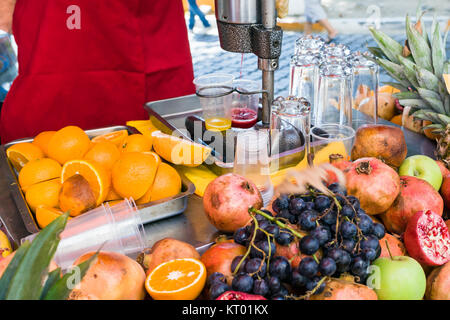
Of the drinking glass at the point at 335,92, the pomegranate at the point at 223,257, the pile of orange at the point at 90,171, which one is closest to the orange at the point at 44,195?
the pile of orange at the point at 90,171

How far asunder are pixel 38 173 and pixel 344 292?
98 cm

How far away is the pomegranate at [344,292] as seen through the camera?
28.1 inches

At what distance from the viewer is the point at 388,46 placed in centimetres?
164

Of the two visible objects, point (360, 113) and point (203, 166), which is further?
point (360, 113)

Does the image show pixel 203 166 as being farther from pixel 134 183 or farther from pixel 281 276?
pixel 281 276

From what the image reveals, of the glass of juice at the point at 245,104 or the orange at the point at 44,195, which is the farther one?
the glass of juice at the point at 245,104

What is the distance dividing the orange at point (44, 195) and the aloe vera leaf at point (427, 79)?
1.19 meters

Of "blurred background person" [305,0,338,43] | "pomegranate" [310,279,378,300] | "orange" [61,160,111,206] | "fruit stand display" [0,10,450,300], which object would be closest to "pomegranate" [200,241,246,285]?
"fruit stand display" [0,10,450,300]

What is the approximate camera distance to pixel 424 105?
1.55 m

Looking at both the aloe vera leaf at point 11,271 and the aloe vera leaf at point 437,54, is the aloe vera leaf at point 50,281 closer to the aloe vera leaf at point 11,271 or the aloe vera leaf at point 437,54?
the aloe vera leaf at point 11,271

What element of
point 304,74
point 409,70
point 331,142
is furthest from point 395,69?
point 331,142

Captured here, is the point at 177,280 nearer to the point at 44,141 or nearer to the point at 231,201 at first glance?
the point at 231,201
